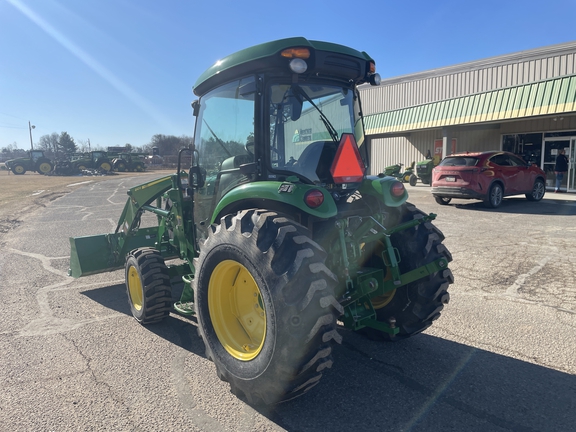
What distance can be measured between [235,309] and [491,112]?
17927 millimetres

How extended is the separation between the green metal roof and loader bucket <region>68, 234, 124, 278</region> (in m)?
16.2

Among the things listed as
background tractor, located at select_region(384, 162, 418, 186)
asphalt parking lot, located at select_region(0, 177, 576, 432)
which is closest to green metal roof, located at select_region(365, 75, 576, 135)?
background tractor, located at select_region(384, 162, 418, 186)

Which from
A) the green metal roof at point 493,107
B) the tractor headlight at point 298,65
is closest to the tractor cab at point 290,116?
the tractor headlight at point 298,65

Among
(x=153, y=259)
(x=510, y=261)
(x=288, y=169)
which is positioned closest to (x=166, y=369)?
(x=153, y=259)

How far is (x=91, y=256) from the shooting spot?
5875mm

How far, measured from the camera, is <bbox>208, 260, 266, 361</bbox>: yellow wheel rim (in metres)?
3.27

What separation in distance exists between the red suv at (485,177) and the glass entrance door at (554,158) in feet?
15.5

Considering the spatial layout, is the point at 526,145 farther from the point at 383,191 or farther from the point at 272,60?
the point at 272,60

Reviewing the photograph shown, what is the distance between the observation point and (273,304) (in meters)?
2.67

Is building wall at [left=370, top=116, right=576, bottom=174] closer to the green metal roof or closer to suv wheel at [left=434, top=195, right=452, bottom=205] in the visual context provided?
the green metal roof

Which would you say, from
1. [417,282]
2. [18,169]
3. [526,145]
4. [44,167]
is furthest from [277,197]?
[18,169]

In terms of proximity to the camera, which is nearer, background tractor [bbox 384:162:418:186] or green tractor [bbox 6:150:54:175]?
background tractor [bbox 384:162:418:186]

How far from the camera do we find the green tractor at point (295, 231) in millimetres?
2668

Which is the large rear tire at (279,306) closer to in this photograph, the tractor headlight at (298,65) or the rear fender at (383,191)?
the rear fender at (383,191)
